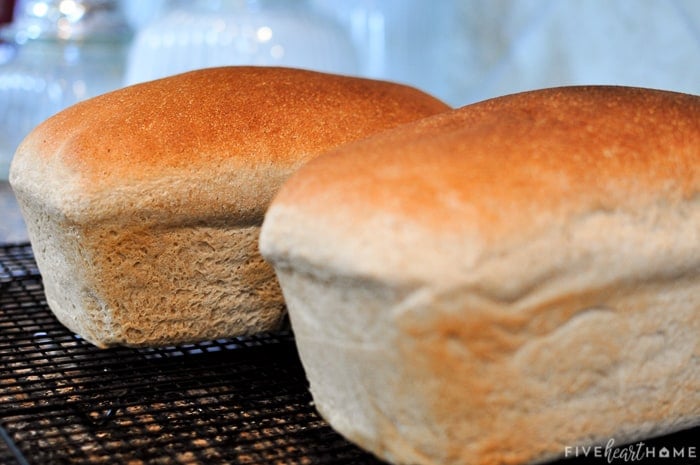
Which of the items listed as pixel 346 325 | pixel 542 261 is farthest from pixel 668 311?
pixel 346 325

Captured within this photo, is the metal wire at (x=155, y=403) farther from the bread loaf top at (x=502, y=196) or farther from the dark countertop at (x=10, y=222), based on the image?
the dark countertop at (x=10, y=222)

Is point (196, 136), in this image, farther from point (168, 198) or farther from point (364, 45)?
point (364, 45)

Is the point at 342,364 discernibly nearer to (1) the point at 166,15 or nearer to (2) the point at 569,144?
(2) the point at 569,144

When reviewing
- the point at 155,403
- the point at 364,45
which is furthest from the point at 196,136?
the point at 364,45

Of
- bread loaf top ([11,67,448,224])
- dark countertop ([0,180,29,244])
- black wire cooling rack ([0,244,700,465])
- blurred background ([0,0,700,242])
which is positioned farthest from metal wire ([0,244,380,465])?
blurred background ([0,0,700,242])

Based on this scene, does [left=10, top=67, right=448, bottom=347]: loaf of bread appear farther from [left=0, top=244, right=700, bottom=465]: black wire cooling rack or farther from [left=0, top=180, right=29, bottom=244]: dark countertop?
[left=0, top=180, right=29, bottom=244]: dark countertop

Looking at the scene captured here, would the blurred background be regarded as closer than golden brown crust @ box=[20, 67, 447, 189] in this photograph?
No
